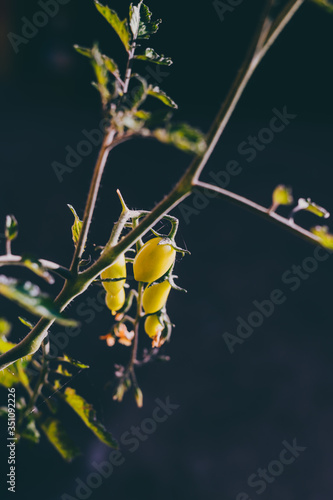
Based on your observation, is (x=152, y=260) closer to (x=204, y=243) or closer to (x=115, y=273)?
(x=115, y=273)

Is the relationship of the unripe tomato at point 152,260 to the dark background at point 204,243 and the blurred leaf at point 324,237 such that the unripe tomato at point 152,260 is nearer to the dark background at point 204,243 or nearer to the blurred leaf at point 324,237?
the blurred leaf at point 324,237

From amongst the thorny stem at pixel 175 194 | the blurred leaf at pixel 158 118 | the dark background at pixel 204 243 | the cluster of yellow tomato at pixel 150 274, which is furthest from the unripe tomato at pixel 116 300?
the dark background at pixel 204 243

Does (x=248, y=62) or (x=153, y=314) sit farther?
(x=153, y=314)

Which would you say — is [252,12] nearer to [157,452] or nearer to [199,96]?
[199,96]

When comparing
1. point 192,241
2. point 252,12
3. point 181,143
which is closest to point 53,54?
point 252,12

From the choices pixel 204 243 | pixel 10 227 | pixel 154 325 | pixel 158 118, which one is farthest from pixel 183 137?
pixel 204 243

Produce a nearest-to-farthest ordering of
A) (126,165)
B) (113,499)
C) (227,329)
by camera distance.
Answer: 1. (113,499)
2. (227,329)
3. (126,165)
